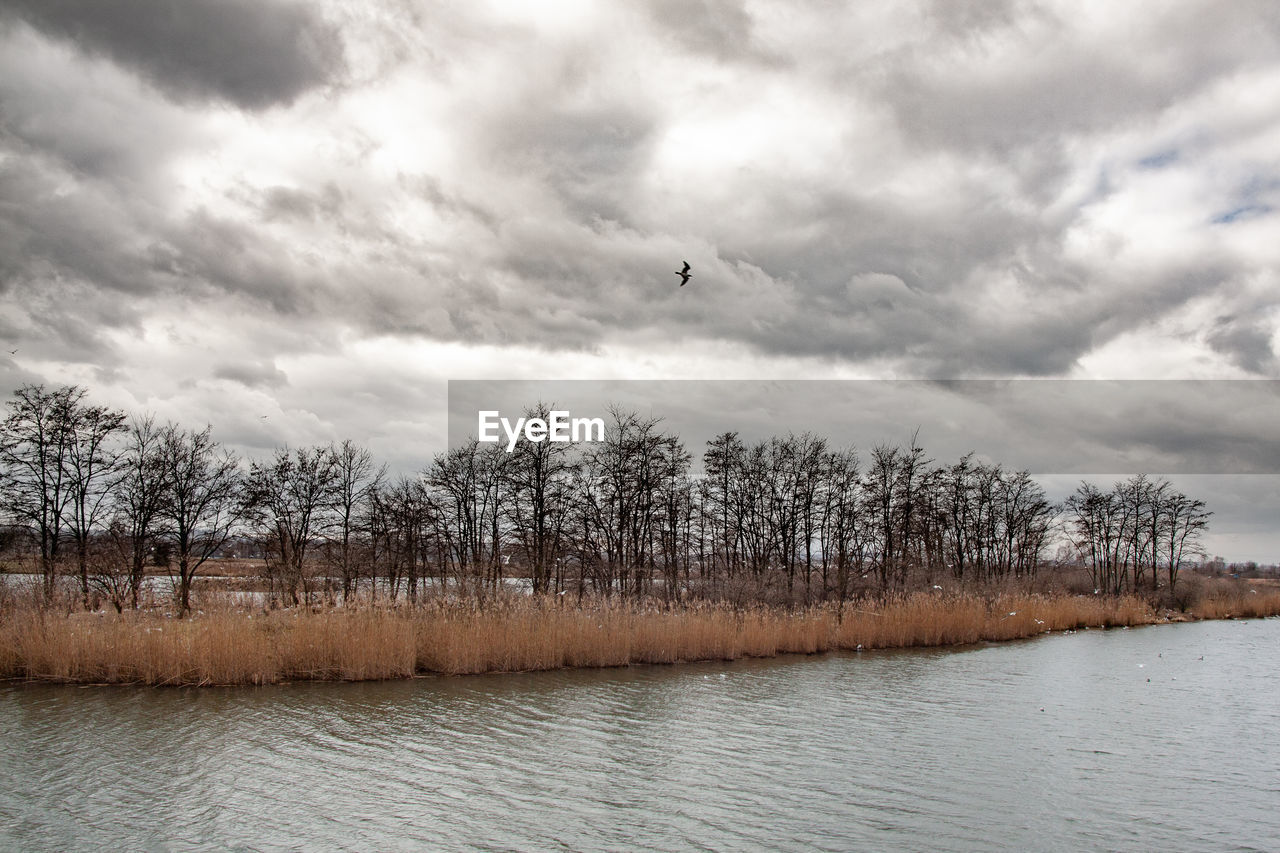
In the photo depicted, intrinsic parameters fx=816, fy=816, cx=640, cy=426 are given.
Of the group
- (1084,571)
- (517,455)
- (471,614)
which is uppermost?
(517,455)

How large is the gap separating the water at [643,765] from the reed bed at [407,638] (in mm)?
617

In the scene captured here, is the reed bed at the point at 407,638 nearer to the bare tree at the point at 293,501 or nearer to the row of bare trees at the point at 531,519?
the row of bare trees at the point at 531,519

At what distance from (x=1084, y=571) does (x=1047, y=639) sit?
36078mm

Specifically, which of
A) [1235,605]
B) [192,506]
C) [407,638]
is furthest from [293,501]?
[1235,605]

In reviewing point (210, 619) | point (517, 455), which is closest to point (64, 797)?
point (210, 619)

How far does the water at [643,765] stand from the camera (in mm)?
8594

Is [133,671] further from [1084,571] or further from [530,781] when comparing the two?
[1084,571]

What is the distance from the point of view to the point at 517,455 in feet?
109

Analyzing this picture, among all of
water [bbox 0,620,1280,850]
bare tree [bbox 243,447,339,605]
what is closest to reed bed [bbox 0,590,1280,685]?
water [bbox 0,620,1280,850]

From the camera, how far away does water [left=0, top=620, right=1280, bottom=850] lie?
859 centimetres

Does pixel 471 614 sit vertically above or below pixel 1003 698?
above

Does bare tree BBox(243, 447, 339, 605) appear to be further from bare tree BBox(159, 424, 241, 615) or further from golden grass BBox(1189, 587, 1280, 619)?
golden grass BBox(1189, 587, 1280, 619)

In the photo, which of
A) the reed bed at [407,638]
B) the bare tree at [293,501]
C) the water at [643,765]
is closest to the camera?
the water at [643,765]

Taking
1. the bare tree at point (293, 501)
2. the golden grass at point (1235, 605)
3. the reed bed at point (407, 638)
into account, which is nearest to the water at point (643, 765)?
the reed bed at point (407, 638)
